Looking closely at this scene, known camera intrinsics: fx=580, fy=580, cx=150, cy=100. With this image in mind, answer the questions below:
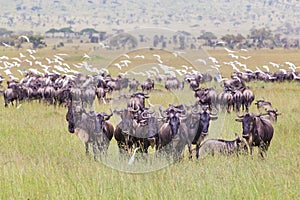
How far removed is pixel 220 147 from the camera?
12.7 m

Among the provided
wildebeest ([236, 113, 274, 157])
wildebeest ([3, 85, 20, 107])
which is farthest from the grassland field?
wildebeest ([3, 85, 20, 107])

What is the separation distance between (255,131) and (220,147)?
2.73ft

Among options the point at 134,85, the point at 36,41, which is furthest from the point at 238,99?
the point at 36,41

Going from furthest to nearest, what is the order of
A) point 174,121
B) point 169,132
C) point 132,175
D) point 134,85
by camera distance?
point 134,85
point 169,132
point 174,121
point 132,175

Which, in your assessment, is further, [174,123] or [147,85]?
[147,85]

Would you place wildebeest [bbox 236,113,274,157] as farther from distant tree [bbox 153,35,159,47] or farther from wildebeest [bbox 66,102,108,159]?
distant tree [bbox 153,35,159,47]

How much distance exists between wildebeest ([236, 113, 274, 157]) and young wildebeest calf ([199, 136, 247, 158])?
273 mm

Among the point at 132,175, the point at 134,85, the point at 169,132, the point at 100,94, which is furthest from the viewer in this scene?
the point at 134,85

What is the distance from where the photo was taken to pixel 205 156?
40.7 feet

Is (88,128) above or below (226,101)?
above

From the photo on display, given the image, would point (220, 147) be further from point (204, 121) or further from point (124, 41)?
point (124, 41)

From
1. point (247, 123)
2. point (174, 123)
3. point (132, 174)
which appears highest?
point (174, 123)

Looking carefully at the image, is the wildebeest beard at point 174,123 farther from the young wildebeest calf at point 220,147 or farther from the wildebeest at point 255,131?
the wildebeest at point 255,131

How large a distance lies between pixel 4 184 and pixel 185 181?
9.74 feet
